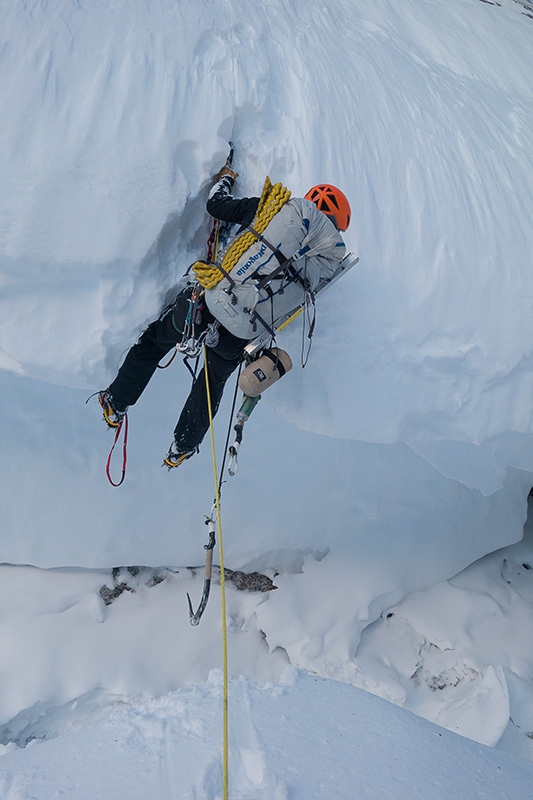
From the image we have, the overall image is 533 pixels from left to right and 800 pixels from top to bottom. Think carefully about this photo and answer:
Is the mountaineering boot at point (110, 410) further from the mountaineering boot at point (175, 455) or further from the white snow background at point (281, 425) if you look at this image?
the mountaineering boot at point (175, 455)

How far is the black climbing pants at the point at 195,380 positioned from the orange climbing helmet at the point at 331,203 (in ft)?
2.35

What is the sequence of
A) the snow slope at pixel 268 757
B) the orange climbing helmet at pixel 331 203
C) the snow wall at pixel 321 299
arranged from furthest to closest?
the snow wall at pixel 321 299 < the orange climbing helmet at pixel 331 203 < the snow slope at pixel 268 757

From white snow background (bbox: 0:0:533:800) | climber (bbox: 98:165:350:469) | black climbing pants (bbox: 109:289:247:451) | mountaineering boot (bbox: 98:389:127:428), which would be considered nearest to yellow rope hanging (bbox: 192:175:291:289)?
climber (bbox: 98:165:350:469)

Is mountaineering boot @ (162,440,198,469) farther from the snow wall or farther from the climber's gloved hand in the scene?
the climber's gloved hand

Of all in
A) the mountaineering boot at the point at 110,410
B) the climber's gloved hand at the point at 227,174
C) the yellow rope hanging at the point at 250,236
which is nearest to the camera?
the yellow rope hanging at the point at 250,236

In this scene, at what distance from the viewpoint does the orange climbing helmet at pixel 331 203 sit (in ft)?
8.14

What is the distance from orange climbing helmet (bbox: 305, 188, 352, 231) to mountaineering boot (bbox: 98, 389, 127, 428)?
1428 millimetres

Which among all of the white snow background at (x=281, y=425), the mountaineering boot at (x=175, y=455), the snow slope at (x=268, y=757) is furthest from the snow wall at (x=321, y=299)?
the snow slope at (x=268, y=757)

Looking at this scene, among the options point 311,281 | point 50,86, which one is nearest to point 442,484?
point 311,281

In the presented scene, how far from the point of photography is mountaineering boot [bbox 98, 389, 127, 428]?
287cm

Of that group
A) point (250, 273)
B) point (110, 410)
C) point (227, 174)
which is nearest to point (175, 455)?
point (110, 410)

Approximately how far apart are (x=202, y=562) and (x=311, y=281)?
262 centimetres

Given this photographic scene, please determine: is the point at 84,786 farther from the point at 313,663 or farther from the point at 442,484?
the point at 442,484

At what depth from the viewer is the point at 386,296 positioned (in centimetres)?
315
